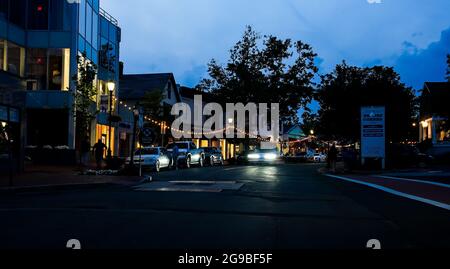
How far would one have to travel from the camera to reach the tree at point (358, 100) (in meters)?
43.8

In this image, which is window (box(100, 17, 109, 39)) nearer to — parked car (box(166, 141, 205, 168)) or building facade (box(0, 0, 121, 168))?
building facade (box(0, 0, 121, 168))

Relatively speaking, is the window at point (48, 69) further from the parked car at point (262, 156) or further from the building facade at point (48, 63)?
the parked car at point (262, 156)

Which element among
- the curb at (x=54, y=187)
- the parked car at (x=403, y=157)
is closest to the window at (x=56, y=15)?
the curb at (x=54, y=187)

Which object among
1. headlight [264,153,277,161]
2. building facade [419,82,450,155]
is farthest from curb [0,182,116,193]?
headlight [264,153,277,161]

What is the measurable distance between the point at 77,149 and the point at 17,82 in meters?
10.6

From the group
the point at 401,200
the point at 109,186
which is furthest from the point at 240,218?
the point at 109,186

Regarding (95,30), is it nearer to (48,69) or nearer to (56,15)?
(56,15)

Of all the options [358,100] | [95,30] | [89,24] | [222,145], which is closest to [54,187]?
[89,24]

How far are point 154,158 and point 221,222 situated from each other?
2094 cm

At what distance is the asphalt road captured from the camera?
7094 millimetres

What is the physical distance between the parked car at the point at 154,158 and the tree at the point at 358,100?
750 inches

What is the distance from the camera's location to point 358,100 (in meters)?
47.2

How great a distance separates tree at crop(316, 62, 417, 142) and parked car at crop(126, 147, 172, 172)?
19.1m
